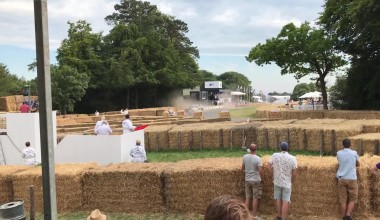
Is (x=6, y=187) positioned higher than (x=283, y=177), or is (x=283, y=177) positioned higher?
(x=283, y=177)

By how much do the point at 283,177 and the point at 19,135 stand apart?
16.4m

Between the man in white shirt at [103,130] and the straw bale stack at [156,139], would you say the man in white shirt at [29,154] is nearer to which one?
the man in white shirt at [103,130]

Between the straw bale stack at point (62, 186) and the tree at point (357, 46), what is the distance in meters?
31.0

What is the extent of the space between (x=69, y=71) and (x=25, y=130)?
104ft

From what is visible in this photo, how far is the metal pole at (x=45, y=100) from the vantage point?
6.18 m

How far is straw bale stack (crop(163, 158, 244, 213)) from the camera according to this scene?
1149 cm

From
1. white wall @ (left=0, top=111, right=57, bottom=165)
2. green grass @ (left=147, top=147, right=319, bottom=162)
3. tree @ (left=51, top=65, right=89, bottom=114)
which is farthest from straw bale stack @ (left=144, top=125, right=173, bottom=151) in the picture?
tree @ (left=51, top=65, right=89, bottom=114)

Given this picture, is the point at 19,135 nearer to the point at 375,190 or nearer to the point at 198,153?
the point at 198,153

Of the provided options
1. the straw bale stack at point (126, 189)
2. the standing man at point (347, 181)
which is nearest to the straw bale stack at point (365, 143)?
the standing man at point (347, 181)

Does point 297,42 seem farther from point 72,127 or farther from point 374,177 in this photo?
point 374,177

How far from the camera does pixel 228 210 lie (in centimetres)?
248

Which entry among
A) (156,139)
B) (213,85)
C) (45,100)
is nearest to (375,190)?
(45,100)

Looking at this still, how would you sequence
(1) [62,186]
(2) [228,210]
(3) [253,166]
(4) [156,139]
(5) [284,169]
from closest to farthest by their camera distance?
(2) [228,210], (5) [284,169], (3) [253,166], (1) [62,186], (4) [156,139]

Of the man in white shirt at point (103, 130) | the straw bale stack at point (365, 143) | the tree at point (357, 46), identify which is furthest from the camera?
the tree at point (357, 46)
